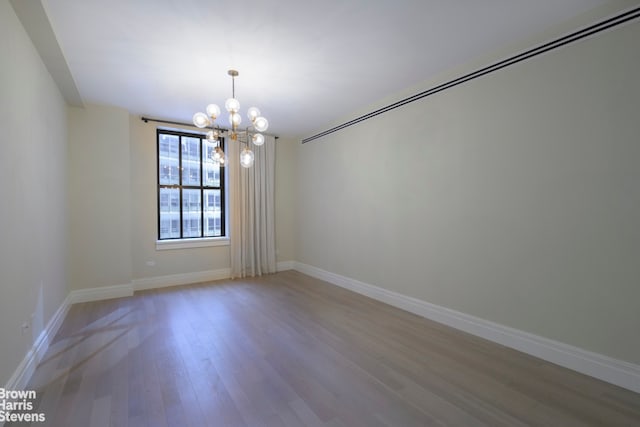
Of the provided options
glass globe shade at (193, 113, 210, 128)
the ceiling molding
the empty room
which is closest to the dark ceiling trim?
the empty room

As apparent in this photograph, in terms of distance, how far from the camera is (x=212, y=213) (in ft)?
18.6

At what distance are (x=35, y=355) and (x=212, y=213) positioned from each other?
3452 mm

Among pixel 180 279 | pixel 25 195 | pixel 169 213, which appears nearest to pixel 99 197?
pixel 169 213

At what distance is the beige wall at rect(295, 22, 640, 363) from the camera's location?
2164mm

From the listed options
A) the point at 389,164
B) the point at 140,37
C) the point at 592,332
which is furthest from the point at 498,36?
the point at 140,37

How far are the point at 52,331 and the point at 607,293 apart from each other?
501 centimetres

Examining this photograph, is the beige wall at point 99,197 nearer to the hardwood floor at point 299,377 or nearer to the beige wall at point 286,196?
the hardwood floor at point 299,377

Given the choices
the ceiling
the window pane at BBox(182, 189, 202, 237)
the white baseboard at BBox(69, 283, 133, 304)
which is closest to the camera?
the ceiling

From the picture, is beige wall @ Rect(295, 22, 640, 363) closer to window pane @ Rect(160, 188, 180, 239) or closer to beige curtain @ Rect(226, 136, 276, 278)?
beige curtain @ Rect(226, 136, 276, 278)

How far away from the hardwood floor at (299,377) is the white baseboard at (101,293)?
77 cm

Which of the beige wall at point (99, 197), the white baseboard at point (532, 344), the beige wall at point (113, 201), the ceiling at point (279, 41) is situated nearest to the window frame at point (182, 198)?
the beige wall at point (113, 201)

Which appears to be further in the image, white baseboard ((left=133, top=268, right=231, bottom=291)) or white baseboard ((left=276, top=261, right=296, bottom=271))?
white baseboard ((left=276, top=261, right=296, bottom=271))

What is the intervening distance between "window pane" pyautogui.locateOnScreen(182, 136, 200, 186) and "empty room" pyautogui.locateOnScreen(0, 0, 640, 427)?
984 mm

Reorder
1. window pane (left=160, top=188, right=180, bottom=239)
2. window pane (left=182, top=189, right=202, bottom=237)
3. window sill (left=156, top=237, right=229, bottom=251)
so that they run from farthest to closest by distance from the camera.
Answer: window pane (left=182, top=189, right=202, bottom=237), window pane (left=160, top=188, right=180, bottom=239), window sill (left=156, top=237, right=229, bottom=251)
